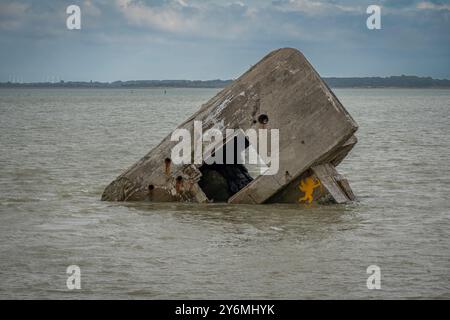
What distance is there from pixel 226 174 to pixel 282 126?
186 centimetres

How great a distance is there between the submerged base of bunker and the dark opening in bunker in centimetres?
49

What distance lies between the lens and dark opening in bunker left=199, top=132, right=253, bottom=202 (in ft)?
40.7

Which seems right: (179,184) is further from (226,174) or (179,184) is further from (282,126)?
(282,126)

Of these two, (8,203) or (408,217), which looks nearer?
(408,217)

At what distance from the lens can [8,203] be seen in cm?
1325

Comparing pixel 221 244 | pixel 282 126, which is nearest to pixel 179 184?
pixel 282 126

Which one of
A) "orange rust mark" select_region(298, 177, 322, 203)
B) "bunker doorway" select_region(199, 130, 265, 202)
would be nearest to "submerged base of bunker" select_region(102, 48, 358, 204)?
"orange rust mark" select_region(298, 177, 322, 203)

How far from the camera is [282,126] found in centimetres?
1158

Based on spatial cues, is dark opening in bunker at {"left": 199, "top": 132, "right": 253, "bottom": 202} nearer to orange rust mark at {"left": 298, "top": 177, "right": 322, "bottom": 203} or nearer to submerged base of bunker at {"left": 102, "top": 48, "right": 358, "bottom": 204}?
submerged base of bunker at {"left": 102, "top": 48, "right": 358, "bottom": 204}

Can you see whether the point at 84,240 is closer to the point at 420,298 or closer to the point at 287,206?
the point at 287,206
